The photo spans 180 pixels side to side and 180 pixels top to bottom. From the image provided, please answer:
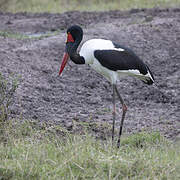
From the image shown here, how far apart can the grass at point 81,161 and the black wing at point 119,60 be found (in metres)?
0.97

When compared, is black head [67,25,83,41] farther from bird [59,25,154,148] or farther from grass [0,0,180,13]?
grass [0,0,180,13]

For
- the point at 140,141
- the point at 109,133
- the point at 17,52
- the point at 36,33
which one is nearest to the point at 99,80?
the point at 17,52

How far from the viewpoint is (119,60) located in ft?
17.7

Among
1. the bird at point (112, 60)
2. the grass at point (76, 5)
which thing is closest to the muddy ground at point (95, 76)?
the bird at point (112, 60)

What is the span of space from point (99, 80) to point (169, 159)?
352cm

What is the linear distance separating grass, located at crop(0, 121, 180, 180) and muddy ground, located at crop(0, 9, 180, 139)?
45.5 inches

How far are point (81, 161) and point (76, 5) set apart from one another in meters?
10.8

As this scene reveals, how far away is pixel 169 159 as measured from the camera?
13.8 ft

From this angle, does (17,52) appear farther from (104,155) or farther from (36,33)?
(104,155)

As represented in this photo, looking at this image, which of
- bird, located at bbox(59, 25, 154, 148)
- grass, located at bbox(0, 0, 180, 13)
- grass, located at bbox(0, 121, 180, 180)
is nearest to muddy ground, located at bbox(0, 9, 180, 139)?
bird, located at bbox(59, 25, 154, 148)

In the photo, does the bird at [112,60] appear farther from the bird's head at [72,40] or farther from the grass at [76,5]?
the grass at [76,5]

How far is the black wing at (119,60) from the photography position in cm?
532

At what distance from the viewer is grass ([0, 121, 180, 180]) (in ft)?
12.9

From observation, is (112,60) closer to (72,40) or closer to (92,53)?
(92,53)
